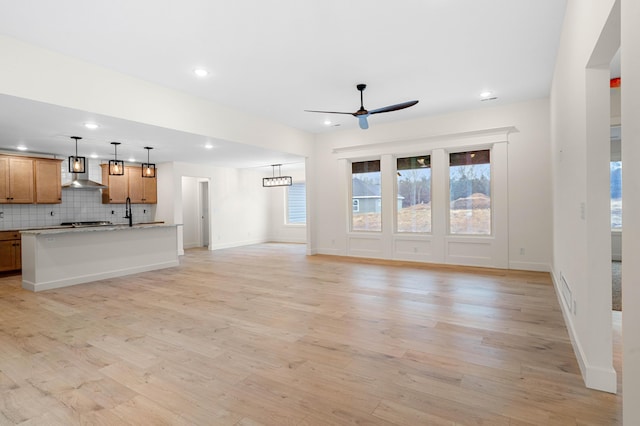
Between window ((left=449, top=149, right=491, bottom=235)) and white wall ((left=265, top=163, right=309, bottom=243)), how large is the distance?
18.5 ft

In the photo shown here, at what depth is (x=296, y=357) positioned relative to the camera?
8.93 ft

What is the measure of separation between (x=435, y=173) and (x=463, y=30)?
371 cm

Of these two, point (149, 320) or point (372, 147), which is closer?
point (149, 320)

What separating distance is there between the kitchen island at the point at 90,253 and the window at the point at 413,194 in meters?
5.24

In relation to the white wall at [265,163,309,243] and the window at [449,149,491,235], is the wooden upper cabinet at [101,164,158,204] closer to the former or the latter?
the white wall at [265,163,309,243]

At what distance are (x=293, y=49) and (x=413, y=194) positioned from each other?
453cm

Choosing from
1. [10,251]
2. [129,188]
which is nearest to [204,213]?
[129,188]

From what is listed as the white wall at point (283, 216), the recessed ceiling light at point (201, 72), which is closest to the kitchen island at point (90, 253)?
the recessed ceiling light at point (201, 72)

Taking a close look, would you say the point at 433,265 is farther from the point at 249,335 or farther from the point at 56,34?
the point at 56,34

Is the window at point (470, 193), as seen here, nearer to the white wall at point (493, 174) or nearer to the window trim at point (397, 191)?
the white wall at point (493, 174)

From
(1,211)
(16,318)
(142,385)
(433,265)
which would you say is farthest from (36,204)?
(433,265)

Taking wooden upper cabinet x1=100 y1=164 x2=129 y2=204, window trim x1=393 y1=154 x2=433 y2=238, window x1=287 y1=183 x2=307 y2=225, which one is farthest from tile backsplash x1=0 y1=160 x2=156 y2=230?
window trim x1=393 y1=154 x2=433 y2=238

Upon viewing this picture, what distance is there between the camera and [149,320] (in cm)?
368

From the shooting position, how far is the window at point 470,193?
6562 mm
